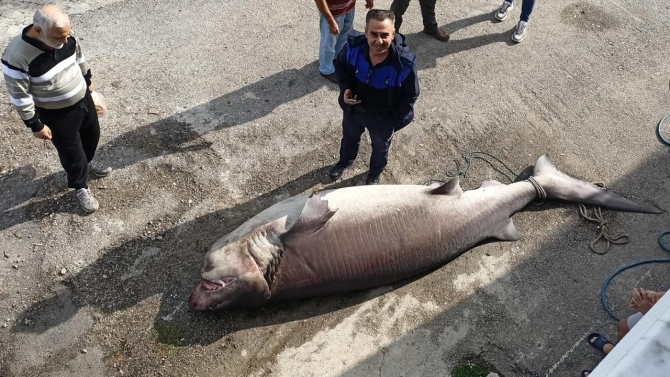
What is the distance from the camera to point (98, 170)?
5340mm

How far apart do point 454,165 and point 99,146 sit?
3.78m

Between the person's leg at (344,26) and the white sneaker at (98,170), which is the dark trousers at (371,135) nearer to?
the person's leg at (344,26)

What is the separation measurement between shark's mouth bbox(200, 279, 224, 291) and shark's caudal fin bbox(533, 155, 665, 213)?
331 cm

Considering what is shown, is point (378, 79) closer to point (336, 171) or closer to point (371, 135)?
point (371, 135)

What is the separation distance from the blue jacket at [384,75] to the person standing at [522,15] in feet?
10.9

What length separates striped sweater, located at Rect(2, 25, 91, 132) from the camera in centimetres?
391

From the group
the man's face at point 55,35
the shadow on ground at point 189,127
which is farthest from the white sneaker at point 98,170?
the man's face at point 55,35

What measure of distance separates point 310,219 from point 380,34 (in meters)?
1.61

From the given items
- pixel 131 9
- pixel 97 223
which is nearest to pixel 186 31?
pixel 131 9

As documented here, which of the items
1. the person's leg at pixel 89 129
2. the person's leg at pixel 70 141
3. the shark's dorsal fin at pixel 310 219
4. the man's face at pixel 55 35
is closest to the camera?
the man's face at pixel 55 35

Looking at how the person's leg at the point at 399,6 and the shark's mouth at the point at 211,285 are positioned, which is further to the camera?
the person's leg at the point at 399,6

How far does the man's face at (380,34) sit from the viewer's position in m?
3.99

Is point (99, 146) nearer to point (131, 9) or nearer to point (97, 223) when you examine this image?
point (97, 223)

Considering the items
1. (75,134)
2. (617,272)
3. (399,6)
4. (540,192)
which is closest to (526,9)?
(399,6)
